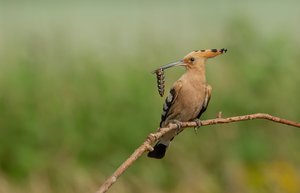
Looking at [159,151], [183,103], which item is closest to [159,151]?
[159,151]

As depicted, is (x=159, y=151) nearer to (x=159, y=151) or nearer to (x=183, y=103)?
(x=159, y=151)

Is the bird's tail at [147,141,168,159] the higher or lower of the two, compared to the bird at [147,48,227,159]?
lower

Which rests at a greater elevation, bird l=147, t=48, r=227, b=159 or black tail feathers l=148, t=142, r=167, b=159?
bird l=147, t=48, r=227, b=159

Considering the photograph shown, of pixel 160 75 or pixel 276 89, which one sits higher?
pixel 160 75

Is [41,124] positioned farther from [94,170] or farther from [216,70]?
[216,70]

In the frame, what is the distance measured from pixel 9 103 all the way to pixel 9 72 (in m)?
0.46

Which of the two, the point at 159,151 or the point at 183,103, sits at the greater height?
the point at 183,103

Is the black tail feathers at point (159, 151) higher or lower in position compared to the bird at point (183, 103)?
lower

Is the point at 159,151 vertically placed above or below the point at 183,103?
below

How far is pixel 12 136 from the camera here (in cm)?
781

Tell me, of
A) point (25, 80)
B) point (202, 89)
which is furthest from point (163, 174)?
point (202, 89)

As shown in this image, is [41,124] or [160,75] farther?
[41,124]

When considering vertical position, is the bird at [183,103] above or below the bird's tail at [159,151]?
above

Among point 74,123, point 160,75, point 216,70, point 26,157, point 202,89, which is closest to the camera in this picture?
point 160,75
